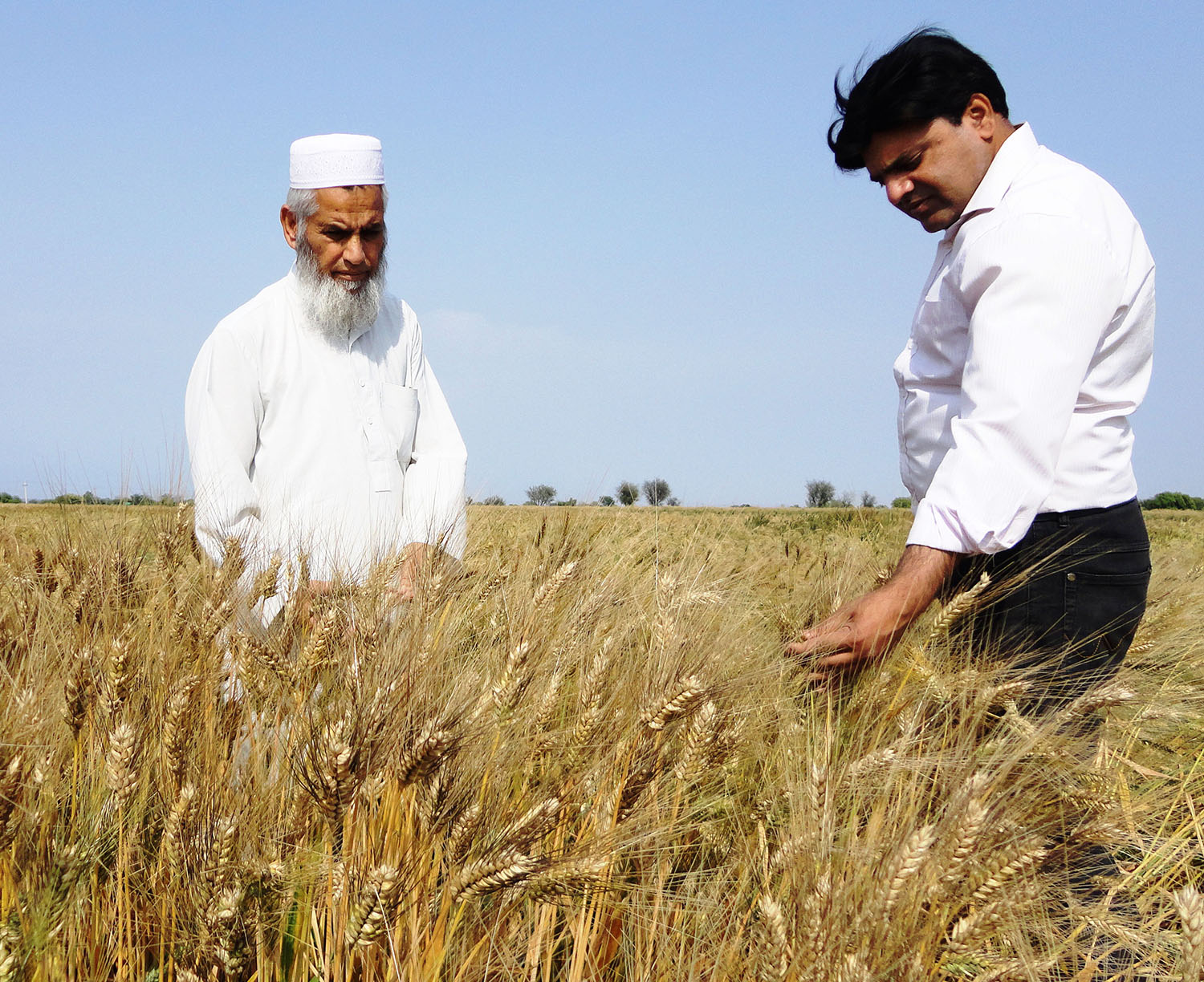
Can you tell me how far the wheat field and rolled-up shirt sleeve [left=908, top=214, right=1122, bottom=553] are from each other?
36 centimetres

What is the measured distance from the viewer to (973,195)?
82.6 inches

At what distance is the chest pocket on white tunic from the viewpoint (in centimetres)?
315

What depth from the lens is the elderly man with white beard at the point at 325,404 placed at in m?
2.78

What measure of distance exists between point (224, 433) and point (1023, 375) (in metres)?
2.22

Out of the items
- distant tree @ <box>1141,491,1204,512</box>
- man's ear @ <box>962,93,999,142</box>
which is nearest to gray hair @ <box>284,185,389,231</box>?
man's ear @ <box>962,93,999,142</box>

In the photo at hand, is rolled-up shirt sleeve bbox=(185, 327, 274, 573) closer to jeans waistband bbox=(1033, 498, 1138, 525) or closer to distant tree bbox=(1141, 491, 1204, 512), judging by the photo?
jeans waistband bbox=(1033, 498, 1138, 525)

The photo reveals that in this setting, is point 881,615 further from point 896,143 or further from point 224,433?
point 224,433

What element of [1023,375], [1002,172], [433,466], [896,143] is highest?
[896,143]

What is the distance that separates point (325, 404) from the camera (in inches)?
119

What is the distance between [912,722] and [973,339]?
2.50 feet

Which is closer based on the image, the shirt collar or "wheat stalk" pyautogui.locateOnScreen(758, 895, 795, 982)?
"wheat stalk" pyautogui.locateOnScreen(758, 895, 795, 982)

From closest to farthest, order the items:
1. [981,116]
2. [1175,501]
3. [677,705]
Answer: [677,705] < [981,116] < [1175,501]

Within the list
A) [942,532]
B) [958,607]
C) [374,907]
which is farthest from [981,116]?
[374,907]

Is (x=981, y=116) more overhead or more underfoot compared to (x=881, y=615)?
more overhead
